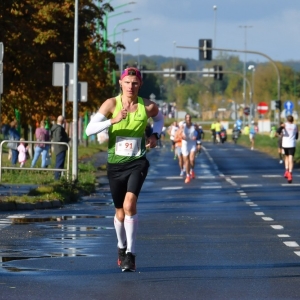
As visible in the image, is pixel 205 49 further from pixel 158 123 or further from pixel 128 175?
pixel 128 175

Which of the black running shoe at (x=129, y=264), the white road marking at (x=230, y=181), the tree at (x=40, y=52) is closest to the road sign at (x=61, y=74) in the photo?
the tree at (x=40, y=52)

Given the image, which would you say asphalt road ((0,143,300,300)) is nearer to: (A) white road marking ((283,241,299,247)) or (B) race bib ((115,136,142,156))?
(A) white road marking ((283,241,299,247))

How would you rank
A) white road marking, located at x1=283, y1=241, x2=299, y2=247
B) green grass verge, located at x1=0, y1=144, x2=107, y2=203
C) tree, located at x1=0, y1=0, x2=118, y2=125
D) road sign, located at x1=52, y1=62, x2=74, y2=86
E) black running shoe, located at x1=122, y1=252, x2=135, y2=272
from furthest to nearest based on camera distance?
tree, located at x1=0, y1=0, x2=118, y2=125 < road sign, located at x1=52, y1=62, x2=74, y2=86 < green grass verge, located at x1=0, y1=144, x2=107, y2=203 < white road marking, located at x1=283, y1=241, x2=299, y2=247 < black running shoe, located at x1=122, y1=252, x2=135, y2=272

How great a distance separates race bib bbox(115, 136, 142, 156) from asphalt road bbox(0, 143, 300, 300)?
3.58 feet

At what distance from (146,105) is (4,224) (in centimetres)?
676

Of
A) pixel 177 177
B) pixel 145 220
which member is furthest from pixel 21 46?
pixel 145 220

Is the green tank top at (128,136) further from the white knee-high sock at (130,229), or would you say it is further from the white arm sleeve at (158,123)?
the white knee-high sock at (130,229)

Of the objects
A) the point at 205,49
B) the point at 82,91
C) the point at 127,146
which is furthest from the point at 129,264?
the point at 205,49

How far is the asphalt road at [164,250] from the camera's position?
989cm

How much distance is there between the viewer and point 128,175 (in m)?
11.4

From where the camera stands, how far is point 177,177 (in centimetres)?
3741

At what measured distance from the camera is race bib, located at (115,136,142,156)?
11312 millimetres

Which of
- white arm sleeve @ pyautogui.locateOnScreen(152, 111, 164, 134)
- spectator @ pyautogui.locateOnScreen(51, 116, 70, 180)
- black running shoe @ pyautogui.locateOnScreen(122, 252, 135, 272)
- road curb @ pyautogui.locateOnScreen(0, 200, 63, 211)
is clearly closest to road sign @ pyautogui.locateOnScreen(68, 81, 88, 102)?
spectator @ pyautogui.locateOnScreen(51, 116, 70, 180)

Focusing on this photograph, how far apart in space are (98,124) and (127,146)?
335 millimetres
